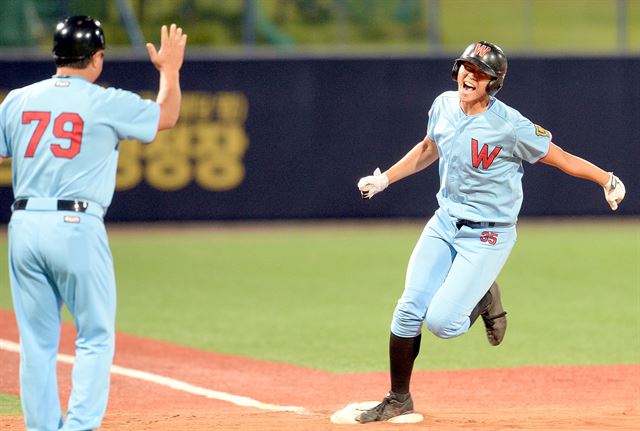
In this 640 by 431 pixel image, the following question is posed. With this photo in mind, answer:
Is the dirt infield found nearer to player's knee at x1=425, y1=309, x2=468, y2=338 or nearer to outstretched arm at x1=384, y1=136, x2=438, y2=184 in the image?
player's knee at x1=425, y1=309, x2=468, y2=338

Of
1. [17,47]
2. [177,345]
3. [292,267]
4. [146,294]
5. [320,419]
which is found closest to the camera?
[320,419]

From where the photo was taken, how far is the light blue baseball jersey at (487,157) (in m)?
6.46

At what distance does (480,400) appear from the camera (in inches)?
292

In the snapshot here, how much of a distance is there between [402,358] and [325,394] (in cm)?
127

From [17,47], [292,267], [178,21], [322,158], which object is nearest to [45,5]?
[17,47]

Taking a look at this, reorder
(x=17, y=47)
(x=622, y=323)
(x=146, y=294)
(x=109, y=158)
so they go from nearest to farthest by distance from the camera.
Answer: (x=109, y=158) → (x=622, y=323) → (x=146, y=294) → (x=17, y=47)

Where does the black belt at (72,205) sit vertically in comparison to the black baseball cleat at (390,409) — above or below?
above

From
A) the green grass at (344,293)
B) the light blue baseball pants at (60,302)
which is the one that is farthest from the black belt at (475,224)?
the green grass at (344,293)

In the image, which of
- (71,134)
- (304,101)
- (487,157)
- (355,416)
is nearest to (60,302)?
(71,134)

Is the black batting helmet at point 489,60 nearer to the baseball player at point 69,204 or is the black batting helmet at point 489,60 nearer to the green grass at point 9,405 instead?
the baseball player at point 69,204

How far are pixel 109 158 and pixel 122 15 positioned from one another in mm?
13559

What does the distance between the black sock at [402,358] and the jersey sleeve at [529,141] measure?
3.91 feet

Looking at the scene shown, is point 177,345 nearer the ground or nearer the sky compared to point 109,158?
nearer the ground

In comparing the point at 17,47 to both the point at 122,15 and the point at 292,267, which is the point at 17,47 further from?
the point at 292,267
